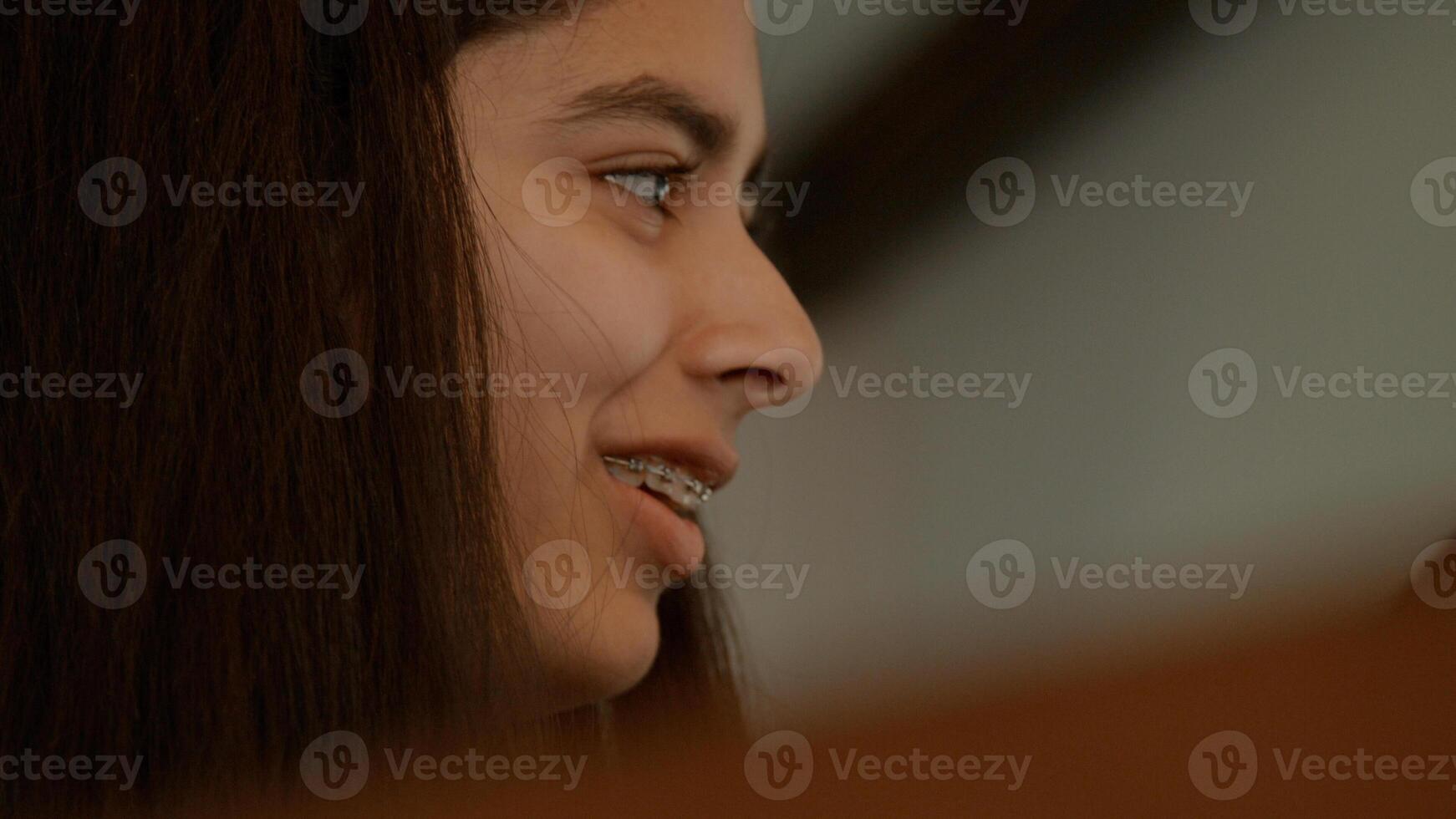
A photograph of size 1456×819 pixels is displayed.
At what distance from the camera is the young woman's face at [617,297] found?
449mm

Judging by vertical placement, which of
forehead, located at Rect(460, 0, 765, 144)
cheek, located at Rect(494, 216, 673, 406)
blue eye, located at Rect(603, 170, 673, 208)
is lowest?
cheek, located at Rect(494, 216, 673, 406)

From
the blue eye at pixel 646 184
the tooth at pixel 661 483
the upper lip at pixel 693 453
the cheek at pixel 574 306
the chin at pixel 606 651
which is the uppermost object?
the blue eye at pixel 646 184

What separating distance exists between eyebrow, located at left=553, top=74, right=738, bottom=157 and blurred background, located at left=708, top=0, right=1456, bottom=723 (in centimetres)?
24

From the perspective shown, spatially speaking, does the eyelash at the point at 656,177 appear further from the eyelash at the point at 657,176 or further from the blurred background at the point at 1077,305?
the blurred background at the point at 1077,305

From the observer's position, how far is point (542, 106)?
450mm

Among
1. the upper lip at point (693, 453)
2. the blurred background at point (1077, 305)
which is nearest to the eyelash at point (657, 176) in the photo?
the upper lip at point (693, 453)

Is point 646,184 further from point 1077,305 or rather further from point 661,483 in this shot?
point 1077,305

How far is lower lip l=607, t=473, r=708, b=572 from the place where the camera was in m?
0.49

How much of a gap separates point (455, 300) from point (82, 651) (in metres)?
0.18

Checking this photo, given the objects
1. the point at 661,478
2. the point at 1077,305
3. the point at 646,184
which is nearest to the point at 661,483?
the point at 661,478

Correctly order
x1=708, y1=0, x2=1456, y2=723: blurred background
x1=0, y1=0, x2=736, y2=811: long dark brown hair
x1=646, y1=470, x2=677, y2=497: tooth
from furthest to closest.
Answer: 1. x1=708, y1=0, x2=1456, y2=723: blurred background
2. x1=646, y1=470, x2=677, y2=497: tooth
3. x1=0, y1=0, x2=736, y2=811: long dark brown hair

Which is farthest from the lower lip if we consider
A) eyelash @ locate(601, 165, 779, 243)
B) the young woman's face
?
eyelash @ locate(601, 165, 779, 243)

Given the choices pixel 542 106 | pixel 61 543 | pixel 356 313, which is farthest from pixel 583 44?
pixel 61 543

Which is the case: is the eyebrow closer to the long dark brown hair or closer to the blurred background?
the long dark brown hair
